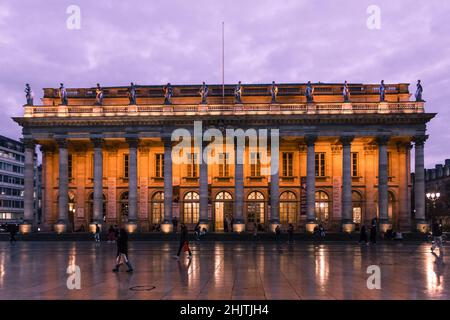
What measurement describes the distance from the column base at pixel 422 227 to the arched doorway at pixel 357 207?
669 cm

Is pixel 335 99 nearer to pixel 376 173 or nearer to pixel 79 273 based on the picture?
pixel 376 173

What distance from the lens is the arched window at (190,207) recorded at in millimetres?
54438

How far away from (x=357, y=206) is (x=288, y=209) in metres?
7.45

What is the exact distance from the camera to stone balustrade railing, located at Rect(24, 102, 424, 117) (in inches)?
→ 1907

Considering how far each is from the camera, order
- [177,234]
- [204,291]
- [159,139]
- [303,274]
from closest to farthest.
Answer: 1. [204,291]
2. [303,274]
3. [177,234]
4. [159,139]

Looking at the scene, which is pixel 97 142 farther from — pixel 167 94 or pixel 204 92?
pixel 204 92

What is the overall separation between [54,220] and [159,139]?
49.6 ft

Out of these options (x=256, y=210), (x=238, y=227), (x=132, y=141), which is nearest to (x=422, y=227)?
(x=256, y=210)

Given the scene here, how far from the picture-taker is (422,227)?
156ft

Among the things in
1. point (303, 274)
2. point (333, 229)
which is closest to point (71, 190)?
point (333, 229)

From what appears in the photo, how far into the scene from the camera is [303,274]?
18359mm

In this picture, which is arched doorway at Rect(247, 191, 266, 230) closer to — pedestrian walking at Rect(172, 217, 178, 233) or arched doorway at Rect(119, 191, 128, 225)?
pedestrian walking at Rect(172, 217, 178, 233)

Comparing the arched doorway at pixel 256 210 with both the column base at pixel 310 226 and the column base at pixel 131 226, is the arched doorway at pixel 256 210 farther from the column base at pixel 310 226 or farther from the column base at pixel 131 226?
the column base at pixel 131 226

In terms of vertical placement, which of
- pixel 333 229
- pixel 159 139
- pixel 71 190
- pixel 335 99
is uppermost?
pixel 335 99
